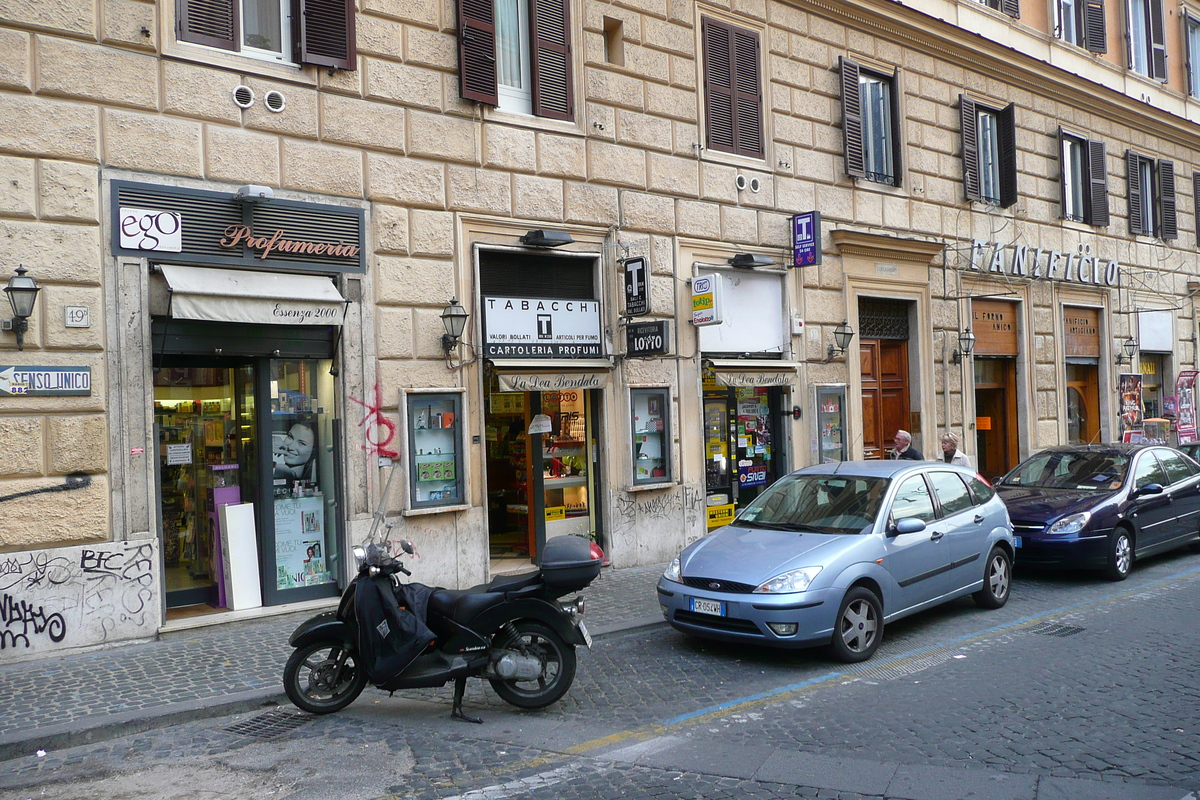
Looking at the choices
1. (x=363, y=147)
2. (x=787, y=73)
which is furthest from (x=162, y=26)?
(x=787, y=73)

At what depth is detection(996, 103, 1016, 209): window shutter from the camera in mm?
18234

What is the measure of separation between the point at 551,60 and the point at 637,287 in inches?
118

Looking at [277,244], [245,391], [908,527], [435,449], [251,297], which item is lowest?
[908,527]

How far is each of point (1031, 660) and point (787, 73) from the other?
32.9 feet

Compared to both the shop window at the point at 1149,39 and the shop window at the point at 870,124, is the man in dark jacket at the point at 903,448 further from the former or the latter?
the shop window at the point at 1149,39

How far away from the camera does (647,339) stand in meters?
11.9

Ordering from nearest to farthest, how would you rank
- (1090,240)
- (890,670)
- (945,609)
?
1. (890,670)
2. (945,609)
3. (1090,240)

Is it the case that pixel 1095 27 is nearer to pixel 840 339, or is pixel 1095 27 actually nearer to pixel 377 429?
pixel 840 339

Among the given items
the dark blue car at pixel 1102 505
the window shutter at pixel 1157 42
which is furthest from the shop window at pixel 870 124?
the window shutter at pixel 1157 42

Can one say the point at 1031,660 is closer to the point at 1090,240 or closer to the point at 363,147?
the point at 363,147

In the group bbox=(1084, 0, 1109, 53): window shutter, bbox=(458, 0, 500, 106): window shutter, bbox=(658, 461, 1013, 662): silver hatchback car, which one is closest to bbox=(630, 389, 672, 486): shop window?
bbox=(658, 461, 1013, 662): silver hatchback car

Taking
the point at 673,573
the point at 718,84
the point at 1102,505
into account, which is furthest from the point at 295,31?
the point at 1102,505

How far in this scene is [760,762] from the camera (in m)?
5.39

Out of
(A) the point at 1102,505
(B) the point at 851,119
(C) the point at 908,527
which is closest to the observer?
(C) the point at 908,527
